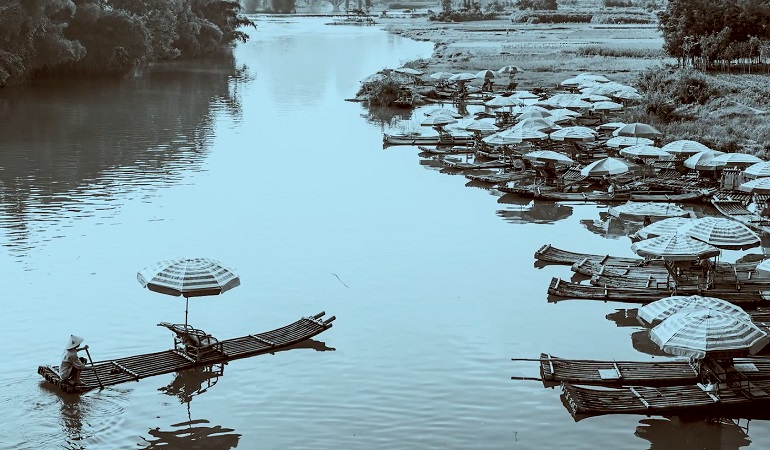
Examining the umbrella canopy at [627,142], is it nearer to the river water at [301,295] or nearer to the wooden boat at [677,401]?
the river water at [301,295]

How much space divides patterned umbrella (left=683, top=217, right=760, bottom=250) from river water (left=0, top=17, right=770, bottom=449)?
337 centimetres

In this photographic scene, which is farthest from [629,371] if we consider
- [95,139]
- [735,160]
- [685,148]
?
[95,139]

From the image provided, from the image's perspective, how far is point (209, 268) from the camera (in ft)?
77.0

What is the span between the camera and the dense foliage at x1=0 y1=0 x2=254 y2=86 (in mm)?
66938

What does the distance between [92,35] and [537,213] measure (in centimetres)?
5088

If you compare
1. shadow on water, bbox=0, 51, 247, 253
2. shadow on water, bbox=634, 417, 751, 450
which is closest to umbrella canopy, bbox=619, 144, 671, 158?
shadow on water, bbox=0, 51, 247, 253

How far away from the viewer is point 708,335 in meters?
20.4

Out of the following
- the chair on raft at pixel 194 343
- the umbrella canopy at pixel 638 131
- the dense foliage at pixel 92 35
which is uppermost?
the dense foliage at pixel 92 35

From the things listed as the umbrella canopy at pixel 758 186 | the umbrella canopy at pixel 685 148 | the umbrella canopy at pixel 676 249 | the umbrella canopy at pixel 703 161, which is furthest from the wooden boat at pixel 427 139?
the umbrella canopy at pixel 676 249

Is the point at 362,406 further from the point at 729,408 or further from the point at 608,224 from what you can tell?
the point at 608,224

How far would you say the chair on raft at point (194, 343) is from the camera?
22625mm

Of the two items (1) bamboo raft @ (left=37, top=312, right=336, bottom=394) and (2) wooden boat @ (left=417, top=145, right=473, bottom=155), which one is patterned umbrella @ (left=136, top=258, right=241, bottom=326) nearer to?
(1) bamboo raft @ (left=37, top=312, right=336, bottom=394)

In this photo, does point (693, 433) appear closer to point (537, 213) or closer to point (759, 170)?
point (759, 170)

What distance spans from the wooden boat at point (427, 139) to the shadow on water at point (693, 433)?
104ft
